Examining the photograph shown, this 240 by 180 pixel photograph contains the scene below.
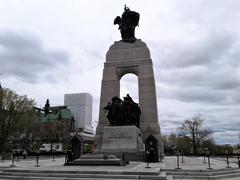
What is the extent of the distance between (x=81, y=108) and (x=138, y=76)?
8630 cm

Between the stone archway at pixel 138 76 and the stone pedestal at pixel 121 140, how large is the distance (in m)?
5.74

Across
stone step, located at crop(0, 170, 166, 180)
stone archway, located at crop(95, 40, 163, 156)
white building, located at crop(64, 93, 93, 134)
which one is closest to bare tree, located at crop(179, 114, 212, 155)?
stone archway, located at crop(95, 40, 163, 156)

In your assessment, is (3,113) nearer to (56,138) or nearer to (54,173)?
(54,173)

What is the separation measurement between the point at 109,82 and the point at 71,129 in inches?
2982

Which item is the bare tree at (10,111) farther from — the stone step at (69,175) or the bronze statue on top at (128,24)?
the stone step at (69,175)

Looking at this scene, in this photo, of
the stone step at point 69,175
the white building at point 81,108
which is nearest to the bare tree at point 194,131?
the stone step at point 69,175

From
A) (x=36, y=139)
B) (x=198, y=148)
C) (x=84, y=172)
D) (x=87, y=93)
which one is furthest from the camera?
(x=87, y=93)

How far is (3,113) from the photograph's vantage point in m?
33.5

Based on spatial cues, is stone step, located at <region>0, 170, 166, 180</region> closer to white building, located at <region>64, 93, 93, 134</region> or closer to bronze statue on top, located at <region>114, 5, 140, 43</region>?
bronze statue on top, located at <region>114, 5, 140, 43</region>

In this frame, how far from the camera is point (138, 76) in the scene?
1265 inches

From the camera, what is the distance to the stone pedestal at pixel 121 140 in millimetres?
22797

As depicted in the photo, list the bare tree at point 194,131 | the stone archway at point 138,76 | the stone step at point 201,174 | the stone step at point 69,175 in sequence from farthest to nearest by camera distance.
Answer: the bare tree at point 194,131, the stone archway at point 138,76, the stone step at point 201,174, the stone step at point 69,175

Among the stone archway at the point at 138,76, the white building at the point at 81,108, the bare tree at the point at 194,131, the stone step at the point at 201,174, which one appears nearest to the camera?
the stone step at the point at 201,174

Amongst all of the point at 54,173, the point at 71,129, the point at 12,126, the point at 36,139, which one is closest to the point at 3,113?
the point at 12,126
